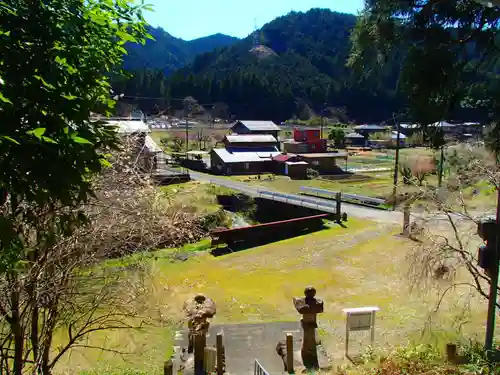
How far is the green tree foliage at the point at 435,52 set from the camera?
445cm

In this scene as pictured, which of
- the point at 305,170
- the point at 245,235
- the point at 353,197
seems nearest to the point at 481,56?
the point at 245,235

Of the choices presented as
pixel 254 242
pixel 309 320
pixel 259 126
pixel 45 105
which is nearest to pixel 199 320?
pixel 309 320

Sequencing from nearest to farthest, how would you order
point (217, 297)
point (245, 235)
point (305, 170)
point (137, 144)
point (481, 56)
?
Result: point (481, 56) < point (137, 144) < point (217, 297) < point (245, 235) < point (305, 170)

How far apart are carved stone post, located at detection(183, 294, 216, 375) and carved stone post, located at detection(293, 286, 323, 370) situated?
1.54 meters

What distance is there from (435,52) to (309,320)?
479 cm

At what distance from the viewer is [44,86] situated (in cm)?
268

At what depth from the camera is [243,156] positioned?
41.3 m

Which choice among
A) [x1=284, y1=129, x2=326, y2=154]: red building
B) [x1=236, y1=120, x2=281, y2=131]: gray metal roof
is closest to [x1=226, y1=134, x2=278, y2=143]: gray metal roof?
[x1=284, y1=129, x2=326, y2=154]: red building

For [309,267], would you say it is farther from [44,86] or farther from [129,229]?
[44,86]

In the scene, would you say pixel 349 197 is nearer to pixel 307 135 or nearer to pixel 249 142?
pixel 249 142

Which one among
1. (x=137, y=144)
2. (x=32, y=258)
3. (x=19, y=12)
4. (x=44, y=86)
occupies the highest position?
(x=19, y=12)

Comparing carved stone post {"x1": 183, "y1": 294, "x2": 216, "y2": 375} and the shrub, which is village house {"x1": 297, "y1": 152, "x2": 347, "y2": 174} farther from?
carved stone post {"x1": 183, "y1": 294, "x2": 216, "y2": 375}

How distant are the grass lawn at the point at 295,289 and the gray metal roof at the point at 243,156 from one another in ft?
74.2

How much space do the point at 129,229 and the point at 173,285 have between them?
25.8ft
